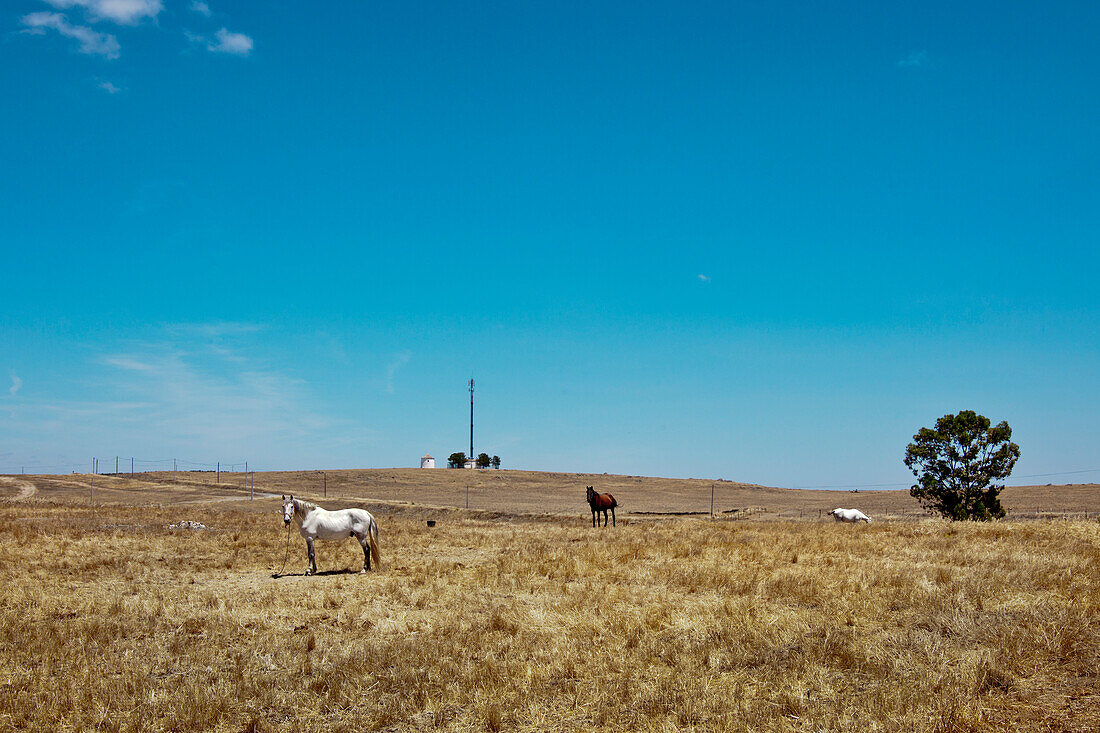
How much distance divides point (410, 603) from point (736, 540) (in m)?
12.6

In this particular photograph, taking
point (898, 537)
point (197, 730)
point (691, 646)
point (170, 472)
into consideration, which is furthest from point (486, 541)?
point (170, 472)

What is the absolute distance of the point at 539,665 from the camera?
30.2ft

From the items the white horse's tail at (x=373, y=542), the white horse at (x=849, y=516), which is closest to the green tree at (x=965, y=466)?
the white horse at (x=849, y=516)

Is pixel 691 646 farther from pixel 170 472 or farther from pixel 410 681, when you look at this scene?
pixel 170 472

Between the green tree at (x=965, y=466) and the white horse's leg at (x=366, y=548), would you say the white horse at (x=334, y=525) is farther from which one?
the green tree at (x=965, y=466)

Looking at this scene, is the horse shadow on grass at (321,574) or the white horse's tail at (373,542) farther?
the white horse's tail at (373,542)

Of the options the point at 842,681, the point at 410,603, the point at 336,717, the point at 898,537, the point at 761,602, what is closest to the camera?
the point at 336,717

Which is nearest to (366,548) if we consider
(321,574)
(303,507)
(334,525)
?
(334,525)

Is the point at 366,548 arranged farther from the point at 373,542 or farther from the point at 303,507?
the point at 303,507

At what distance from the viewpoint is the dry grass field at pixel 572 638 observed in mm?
7586

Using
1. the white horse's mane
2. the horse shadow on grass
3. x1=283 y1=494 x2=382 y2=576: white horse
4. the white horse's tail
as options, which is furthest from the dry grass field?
the white horse's mane

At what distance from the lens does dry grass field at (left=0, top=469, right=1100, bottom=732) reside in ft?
24.9

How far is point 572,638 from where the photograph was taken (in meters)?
10.6

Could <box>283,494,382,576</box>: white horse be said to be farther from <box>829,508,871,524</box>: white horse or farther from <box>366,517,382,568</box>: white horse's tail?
<box>829,508,871,524</box>: white horse
